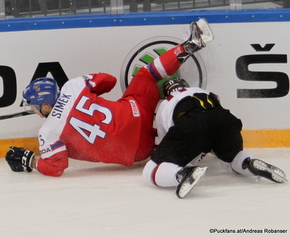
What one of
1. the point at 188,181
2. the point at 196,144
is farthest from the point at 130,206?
the point at 196,144

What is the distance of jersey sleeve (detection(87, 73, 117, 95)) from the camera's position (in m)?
3.22

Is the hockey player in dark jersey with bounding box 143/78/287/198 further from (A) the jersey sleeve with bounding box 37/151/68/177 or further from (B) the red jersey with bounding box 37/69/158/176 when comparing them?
(A) the jersey sleeve with bounding box 37/151/68/177

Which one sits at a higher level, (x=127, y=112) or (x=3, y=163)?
(x=127, y=112)

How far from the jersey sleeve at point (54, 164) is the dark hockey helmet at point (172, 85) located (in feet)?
2.30

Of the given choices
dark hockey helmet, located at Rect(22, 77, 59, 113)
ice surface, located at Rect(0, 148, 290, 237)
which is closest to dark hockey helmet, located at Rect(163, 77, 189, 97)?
ice surface, located at Rect(0, 148, 290, 237)

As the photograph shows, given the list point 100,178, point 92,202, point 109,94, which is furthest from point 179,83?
point 92,202

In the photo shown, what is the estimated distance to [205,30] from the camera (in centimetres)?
321

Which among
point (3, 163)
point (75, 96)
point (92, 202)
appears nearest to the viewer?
point (92, 202)

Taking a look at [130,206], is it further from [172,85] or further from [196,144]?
[172,85]

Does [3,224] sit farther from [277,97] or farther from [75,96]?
[277,97]

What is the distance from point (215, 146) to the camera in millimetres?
2881

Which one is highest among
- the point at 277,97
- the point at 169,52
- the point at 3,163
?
the point at 169,52

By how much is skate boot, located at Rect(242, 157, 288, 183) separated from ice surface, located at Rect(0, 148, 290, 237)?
4cm

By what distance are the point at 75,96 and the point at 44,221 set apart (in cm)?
91
